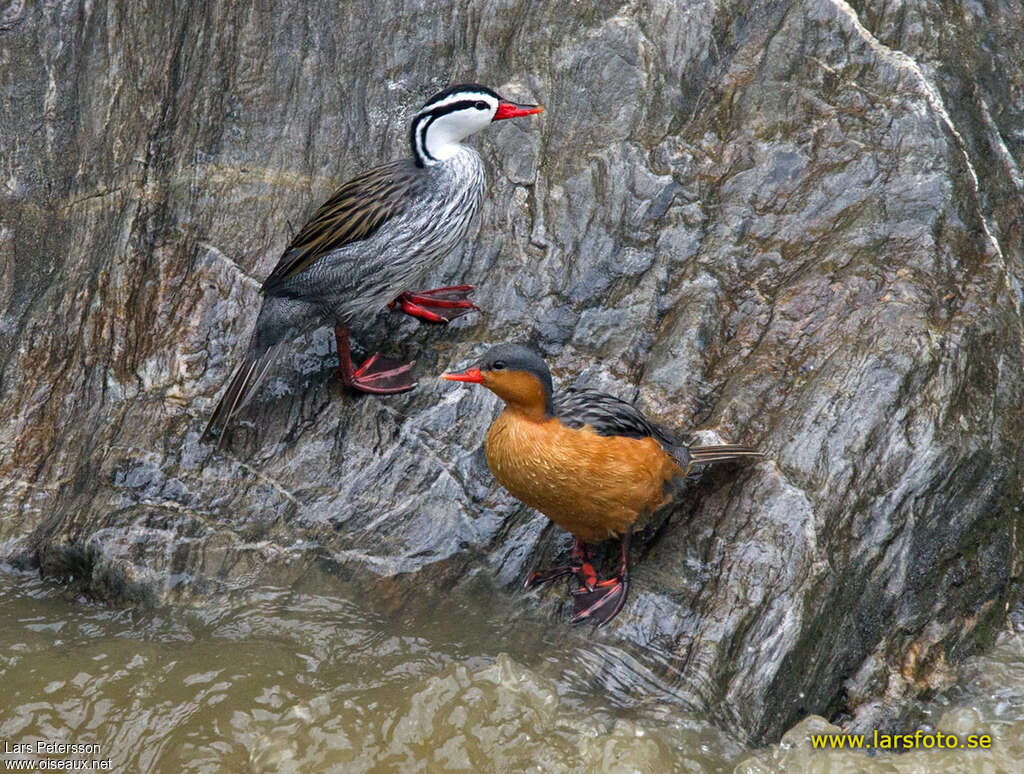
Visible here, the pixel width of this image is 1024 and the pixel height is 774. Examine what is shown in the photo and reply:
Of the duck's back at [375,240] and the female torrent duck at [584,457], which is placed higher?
the duck's back at [375,240]

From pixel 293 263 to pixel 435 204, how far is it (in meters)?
0.83

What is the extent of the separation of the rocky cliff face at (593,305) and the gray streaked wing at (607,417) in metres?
0.43

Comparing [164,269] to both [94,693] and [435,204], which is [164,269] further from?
[94,693]

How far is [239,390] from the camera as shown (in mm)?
5387

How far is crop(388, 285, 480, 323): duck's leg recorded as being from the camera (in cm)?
599

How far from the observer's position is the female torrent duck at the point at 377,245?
18.1 ft

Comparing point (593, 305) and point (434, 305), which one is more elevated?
point (593, 305)

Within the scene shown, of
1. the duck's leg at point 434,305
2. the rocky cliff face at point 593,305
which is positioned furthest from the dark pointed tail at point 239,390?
the duck's leg at point 434,305

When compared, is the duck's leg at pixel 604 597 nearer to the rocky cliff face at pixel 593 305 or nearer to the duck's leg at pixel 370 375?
the rocky cliff face at pixel 593 305

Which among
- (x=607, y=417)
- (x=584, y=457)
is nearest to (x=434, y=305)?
(x=607, y=417)

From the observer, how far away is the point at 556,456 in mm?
4555

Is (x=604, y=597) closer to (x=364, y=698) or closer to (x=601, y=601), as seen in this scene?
(x=601, y=601)

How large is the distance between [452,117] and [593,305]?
132 cm

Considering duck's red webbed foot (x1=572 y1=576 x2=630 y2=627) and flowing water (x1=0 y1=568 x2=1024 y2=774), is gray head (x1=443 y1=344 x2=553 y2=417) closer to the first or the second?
duck's red webbed foot (x1=572 y1=576 x2=630 y2=627)
